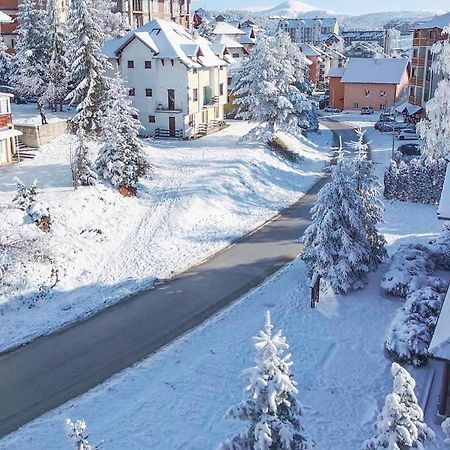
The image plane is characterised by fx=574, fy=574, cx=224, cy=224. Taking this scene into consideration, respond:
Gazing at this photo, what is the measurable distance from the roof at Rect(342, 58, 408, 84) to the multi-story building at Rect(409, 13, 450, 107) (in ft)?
46.4

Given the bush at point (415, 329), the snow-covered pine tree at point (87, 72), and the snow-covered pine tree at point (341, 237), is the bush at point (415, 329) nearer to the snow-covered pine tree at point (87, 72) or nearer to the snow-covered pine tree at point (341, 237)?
the snow-covered pine tree at point (341, 237)

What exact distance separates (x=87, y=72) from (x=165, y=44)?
10275 mm

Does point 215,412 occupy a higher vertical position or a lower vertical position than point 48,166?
lower

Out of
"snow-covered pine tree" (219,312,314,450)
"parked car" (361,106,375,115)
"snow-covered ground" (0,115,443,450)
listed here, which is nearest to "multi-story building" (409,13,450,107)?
"parked car" (361,106,375,115)

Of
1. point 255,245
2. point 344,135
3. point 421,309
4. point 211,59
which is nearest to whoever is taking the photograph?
point 421,309

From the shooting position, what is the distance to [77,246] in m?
27.8

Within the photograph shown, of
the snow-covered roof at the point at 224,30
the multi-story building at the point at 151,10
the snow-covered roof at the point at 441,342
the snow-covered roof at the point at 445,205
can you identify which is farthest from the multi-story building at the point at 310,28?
the snow-covered roof at the point at 441,342

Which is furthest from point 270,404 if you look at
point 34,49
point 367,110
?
point 367,110

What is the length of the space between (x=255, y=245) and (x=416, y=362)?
1342 centimetres

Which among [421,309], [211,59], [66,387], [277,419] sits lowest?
[66,387]

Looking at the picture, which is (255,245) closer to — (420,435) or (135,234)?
(135,234)

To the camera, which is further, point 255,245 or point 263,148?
point 263,148

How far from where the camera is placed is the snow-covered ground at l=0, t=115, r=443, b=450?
15.4 m

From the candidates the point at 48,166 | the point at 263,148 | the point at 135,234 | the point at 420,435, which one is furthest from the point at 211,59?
the point at 420,435
